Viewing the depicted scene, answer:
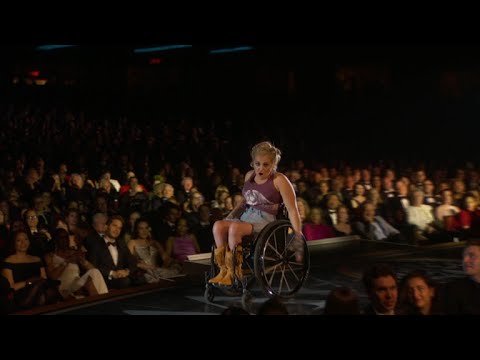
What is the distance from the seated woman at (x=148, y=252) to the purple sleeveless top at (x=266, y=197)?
1460mm

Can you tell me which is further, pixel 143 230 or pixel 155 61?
pixel 155 61

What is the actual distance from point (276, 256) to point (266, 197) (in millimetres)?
448

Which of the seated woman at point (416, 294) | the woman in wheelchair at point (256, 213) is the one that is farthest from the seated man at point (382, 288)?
the woman in wheelchair at point (256, 213)

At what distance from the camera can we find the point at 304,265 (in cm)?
508

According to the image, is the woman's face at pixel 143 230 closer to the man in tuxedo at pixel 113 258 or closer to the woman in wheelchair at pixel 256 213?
the man in tuxedo at pixel 113 258

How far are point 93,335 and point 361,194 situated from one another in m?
5.71

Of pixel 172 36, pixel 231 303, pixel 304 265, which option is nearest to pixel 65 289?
pixel 231 303

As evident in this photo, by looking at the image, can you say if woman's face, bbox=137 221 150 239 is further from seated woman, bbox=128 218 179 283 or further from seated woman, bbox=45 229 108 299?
seated woman, bbox=45 229 108 299

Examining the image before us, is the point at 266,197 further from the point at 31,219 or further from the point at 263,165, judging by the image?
the point at 31,219

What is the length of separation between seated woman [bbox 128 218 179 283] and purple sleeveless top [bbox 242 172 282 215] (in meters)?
→ 1.46

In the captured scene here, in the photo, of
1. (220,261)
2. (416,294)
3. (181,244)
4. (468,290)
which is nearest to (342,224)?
(181,244)

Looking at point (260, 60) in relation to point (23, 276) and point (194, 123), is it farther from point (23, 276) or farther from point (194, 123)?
point (23, 276)

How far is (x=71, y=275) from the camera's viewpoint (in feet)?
17.7

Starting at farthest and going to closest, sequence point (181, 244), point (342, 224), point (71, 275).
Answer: point (342, 224), point (181, 244), point (71, 275)
